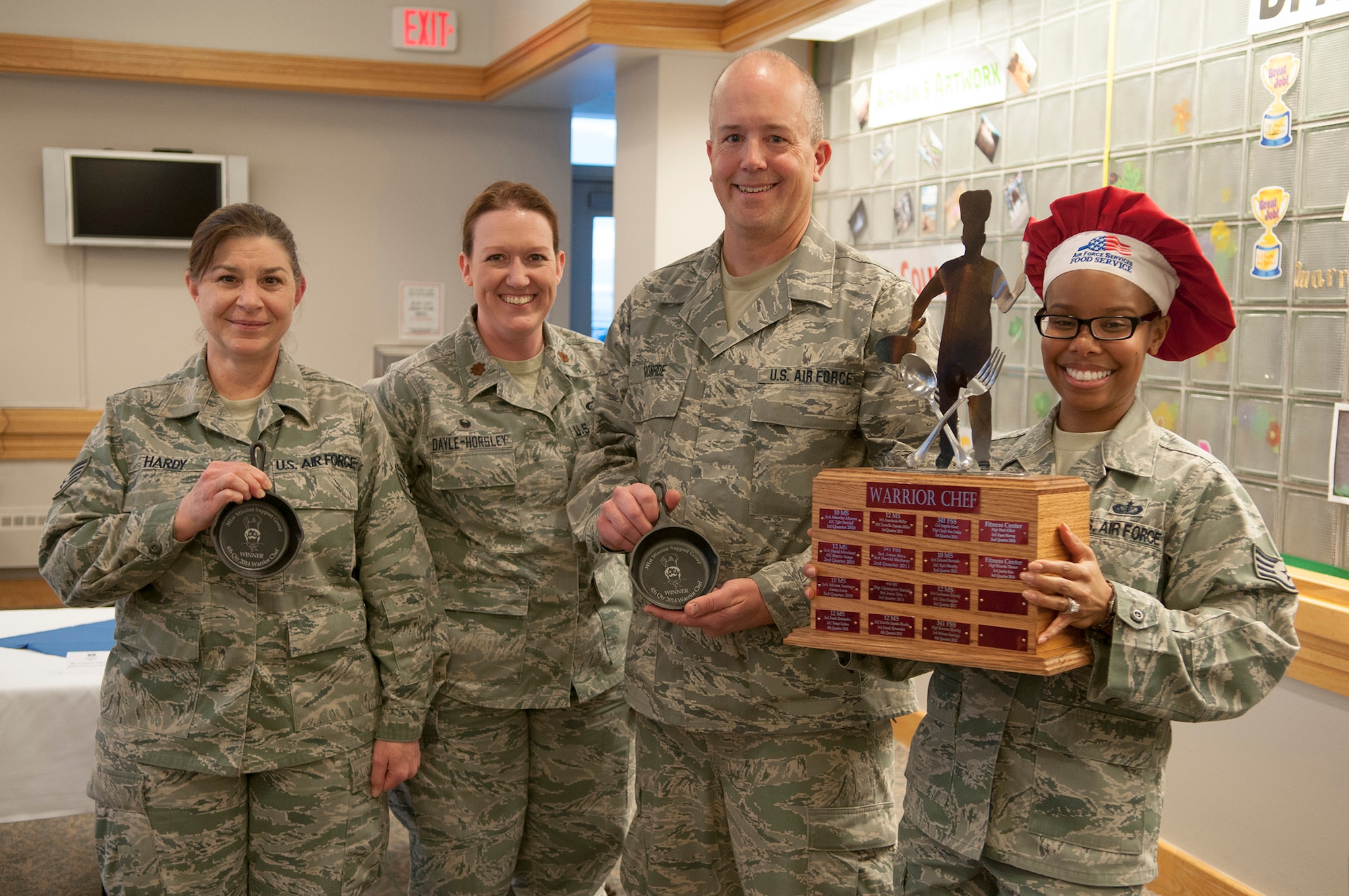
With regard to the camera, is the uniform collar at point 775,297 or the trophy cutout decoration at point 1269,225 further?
the trophy cutout decoration at point 1269,225

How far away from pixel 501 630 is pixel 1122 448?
1.25m

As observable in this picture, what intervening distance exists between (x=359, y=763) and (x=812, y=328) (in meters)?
1.11

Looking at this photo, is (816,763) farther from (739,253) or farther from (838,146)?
(838,146)

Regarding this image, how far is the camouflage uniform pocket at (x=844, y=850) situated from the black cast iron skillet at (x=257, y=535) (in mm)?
947

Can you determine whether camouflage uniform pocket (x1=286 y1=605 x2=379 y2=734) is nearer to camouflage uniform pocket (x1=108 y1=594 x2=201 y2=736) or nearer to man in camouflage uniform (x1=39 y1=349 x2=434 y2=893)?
man in camouflage uniform (x1=39 y1=349 x2=434 y2=893)

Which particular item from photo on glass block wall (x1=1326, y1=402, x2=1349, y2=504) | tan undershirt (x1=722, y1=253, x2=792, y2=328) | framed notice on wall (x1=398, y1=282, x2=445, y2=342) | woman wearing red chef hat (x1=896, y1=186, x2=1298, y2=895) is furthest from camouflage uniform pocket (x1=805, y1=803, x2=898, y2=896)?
framed notice on wall (x1=398, y1=282, x2=445, y2=342)

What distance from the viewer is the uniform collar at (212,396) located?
1.94 m

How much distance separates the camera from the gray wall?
6.04 m

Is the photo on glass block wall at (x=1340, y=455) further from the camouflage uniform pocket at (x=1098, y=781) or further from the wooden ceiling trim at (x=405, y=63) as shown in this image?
the wooden ceiling trim at (x=405, y=63)

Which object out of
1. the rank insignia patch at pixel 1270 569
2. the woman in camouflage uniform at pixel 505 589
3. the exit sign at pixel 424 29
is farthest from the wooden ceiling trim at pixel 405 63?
the rank insignia patch at pixel 1270 569

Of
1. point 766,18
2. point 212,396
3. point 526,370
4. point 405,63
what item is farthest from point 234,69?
point 212,396

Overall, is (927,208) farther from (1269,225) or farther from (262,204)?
(262,204)

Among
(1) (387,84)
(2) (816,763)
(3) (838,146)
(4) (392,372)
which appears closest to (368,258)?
(1) (387,84)

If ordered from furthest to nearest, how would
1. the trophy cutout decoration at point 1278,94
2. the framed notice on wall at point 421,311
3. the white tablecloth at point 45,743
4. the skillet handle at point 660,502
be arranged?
the framed notice on wall at point 421,311, the white tablecloth at point 45,743, the trophy cutout decoration at point 1278,94, the skillet handle at point 660,502
